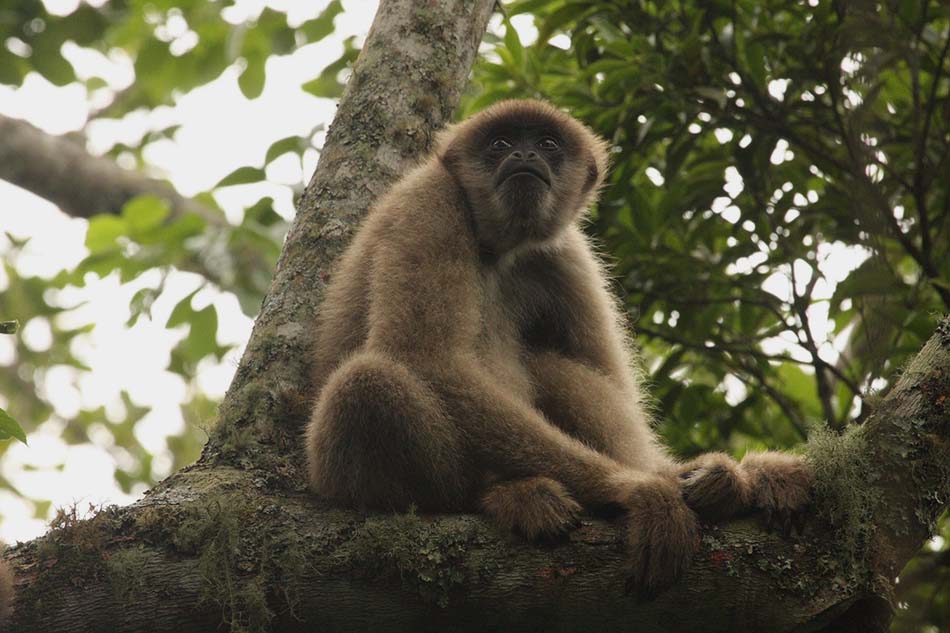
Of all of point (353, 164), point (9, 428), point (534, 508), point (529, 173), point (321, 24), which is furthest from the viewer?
point (321, 24)

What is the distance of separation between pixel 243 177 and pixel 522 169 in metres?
2.88

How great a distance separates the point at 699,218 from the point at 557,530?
12.9 ft

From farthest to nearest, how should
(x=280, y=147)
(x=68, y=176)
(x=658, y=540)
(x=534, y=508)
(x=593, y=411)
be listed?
(x=68, y=176) < (x=280, y=147) < (x=593, y=411) < (x=534, y=508) < (x=658, y=540)

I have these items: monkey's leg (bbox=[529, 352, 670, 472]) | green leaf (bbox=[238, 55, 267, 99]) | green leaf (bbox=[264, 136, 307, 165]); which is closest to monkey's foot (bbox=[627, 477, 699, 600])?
monkey's leg (bbox=[529, 352, 670, 472])

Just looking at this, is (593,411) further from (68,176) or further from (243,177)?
(68,176)

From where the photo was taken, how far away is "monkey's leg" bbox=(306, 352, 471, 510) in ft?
15.4

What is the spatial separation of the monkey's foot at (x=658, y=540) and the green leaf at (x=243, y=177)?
5.08 meters

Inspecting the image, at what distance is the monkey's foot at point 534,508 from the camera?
4.29 metres

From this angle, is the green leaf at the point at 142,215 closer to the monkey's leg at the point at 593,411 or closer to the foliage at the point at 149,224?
the foliage at the point at 149,224

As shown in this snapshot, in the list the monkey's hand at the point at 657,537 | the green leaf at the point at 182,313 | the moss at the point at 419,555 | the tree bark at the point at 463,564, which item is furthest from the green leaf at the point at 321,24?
the monkey's hand at the point at 657,537

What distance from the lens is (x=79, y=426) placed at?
55.2 feet

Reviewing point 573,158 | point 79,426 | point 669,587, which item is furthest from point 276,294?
point 79,426

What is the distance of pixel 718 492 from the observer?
439 centimetres

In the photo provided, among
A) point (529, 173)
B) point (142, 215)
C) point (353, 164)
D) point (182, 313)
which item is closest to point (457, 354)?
point (353, 164)
